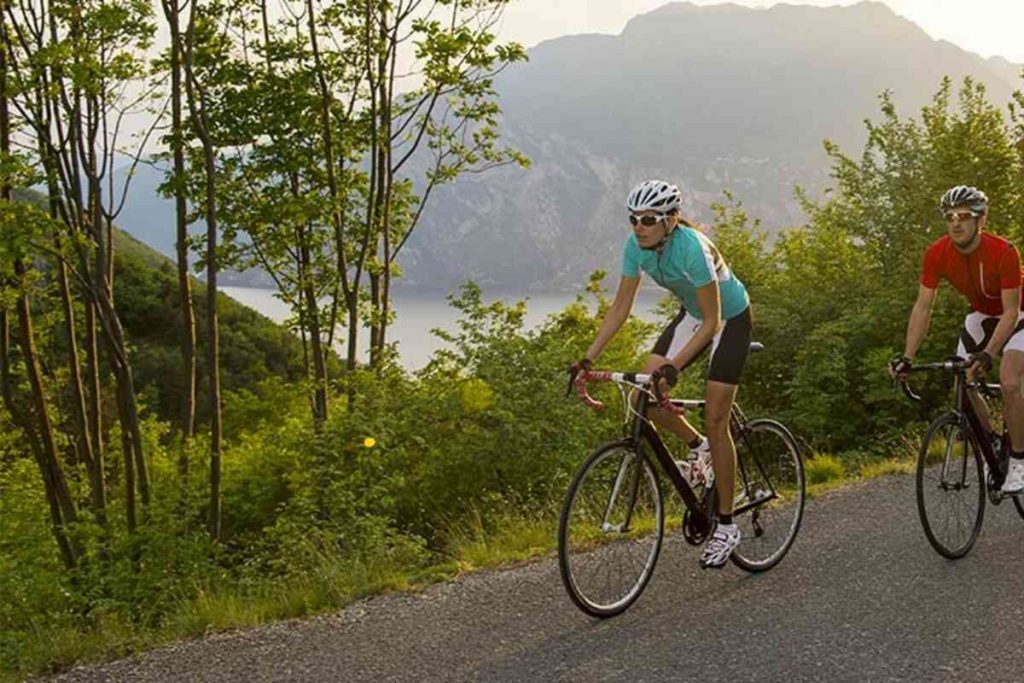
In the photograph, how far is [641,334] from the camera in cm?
2320

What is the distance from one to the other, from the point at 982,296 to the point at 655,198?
2653 mm

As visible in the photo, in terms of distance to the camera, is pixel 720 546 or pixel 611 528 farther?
pixel 720 546

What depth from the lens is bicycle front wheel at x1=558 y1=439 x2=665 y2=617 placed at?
4.77 metres

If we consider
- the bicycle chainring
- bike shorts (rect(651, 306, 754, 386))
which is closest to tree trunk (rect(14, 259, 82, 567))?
the bicycle chainring

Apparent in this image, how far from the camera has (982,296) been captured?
19.3 ft

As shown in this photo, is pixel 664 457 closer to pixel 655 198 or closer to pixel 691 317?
pixel 691 317

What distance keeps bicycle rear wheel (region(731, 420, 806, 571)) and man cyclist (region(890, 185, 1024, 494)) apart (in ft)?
2.83

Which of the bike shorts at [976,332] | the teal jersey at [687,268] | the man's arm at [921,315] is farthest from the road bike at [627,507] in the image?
the bike shorts at [976,332]

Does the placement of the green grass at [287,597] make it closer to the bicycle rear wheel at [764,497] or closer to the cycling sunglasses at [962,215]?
the bicycle rear wheel at [764,497]

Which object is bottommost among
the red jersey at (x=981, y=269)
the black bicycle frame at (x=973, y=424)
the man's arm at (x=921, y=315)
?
the black bicycle frame at (x=973, y=424)

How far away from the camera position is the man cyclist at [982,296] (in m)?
5.55

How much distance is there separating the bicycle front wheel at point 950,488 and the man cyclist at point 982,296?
9.9 inches

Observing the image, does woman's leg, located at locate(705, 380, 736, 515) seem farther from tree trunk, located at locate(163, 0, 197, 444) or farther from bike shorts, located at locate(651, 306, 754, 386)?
tree trunk, located at locate(163, 0, 197, 444)

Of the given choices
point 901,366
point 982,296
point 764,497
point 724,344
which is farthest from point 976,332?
point 724,344
